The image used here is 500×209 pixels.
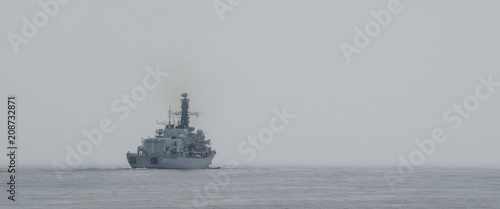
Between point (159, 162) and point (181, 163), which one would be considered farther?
point (181, 163)

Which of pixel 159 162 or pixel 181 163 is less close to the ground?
pixel 159 162

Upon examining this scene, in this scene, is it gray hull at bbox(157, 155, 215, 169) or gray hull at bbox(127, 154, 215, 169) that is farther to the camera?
gray hull at bbox(157, 155, 215, 169)

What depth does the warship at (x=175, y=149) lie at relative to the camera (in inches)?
5463

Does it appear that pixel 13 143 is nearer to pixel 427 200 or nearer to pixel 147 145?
pixel 427 200

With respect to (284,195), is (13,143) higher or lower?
higher

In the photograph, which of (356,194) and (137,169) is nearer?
(356,194)

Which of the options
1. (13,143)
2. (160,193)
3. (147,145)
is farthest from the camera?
(147,145)

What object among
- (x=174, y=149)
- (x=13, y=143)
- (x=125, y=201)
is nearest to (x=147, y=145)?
(x=174, y=149)

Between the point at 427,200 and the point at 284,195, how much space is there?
50.2 ft

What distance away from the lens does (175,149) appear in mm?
142750

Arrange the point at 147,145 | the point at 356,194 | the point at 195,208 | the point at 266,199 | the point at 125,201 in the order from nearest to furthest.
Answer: the point at 195,208 → the point at 125,201 → the point at 266,199 → the point at 356,194 → the point at 147,145

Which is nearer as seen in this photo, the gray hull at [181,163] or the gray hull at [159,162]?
the gray hull at [159,162]

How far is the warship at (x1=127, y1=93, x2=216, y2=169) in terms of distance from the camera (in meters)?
139

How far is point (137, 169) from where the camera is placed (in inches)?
5669
